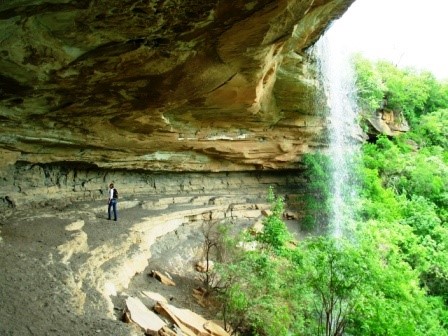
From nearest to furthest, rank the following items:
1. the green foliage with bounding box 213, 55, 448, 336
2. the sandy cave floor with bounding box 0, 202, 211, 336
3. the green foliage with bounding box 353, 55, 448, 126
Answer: the sandy cave floor with bounding box 0, 202, 211, 336
the green foliage with bounding box 213, 55, 448, 336
the green foliage with bounding box 353, 55, 448, 126

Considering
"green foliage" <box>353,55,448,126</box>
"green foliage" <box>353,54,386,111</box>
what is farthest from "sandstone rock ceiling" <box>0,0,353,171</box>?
"green foliage" <box>353,55,448,126</box>

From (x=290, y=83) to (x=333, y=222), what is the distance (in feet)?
23.5

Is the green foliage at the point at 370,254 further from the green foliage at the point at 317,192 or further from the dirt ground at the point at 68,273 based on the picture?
the dirt ground at the point at 68,273

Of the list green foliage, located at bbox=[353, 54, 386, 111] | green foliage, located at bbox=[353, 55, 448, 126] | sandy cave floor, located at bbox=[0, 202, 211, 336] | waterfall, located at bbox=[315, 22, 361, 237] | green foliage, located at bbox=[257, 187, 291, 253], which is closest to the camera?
sandy cave floor, located at bbox=[0, 202, 211, 336]

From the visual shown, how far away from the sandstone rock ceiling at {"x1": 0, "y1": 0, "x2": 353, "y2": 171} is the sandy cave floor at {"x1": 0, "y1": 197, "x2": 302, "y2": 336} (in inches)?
86.3

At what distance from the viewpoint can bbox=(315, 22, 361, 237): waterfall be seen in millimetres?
14844

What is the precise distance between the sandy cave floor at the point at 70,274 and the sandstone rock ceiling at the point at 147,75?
7.20ft

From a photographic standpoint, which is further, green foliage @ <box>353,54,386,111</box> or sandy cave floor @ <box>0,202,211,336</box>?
green foliage @ <box>353,54,386,111</box>

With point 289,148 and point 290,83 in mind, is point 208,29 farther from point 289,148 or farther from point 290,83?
point 289,148

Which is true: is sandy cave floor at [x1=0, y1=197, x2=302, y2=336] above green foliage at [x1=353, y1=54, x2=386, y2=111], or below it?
below

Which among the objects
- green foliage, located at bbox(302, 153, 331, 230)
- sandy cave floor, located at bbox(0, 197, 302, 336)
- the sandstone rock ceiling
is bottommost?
sandy cave floor, located at bbox(0, 197, 302, 336)

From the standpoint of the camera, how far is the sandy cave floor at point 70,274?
5.07 m

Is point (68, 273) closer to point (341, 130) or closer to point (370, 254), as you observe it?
point (370, 254)

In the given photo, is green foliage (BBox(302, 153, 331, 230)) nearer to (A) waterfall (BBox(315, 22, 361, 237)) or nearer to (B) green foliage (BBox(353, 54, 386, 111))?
(A) waterfall (BBox(315, 22, 361, 237))
